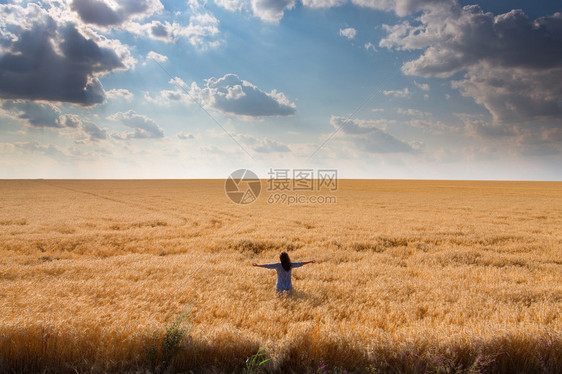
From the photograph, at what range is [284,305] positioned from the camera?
226 inches

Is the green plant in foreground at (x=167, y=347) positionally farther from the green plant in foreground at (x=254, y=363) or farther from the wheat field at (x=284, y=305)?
the green plant in foreground at (x=254, y=363)

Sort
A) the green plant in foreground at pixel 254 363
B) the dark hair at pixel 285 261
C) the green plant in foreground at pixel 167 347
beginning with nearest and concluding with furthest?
the green plant in foreground at pixel 254 363
the green plant in foreground at pixel 167 347
the dark hair at pixel 285 261

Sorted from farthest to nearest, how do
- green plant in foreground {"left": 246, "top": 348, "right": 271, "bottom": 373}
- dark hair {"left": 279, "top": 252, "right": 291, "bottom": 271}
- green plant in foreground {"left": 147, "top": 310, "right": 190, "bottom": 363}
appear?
dark hair {"left": 279, "top": 252, "right": 291, "bottom": 271} → green plant in foreground {"left": 147, "top": 310, "right": 190, "bottom": 363} → green plant in foreground {"left": 246, "top": 348, "right": 271, "bottom": 373}

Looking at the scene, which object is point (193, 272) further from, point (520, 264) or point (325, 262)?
point (520, 264)

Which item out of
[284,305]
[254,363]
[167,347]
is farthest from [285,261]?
[167,347]

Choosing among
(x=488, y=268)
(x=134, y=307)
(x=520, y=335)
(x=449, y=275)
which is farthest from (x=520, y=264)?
(x=134, y=307)

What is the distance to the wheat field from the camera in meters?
3.38

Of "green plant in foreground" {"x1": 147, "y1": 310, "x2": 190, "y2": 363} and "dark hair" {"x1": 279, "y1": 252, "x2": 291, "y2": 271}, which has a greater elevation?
"dark hair" {"x1": 279, "y1": 252, "x2": 291, "y2": 271}

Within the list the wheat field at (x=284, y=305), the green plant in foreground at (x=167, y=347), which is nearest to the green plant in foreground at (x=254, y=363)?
the wheat field at (x=284, y=305)

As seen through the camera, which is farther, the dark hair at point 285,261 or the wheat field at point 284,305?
the dark hair at point 285,261

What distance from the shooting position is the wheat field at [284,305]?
11.1 feet

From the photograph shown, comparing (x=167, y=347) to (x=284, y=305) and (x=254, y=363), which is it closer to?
(x=254, y=363)

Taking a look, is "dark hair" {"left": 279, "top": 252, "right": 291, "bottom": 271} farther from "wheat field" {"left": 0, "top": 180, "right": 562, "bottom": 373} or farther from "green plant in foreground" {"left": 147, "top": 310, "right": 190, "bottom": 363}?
"green plant in foreground" {"left": 147, "top": 310, "right": 190, "bottom": 363}

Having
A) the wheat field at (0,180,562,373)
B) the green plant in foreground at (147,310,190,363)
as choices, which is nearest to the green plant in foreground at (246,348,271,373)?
the wheat field at (0,180,562,373)
